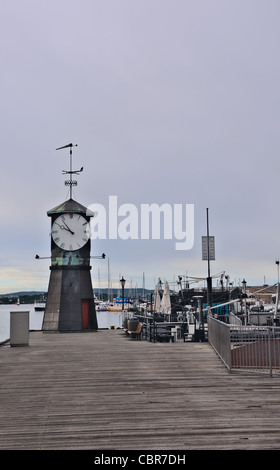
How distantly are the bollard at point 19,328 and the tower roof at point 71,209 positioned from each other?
46.5 feet

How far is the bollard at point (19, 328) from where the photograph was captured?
84.9 ft

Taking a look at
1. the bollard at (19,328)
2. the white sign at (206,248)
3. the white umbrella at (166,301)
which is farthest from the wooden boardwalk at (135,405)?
the white sign at (206,248)

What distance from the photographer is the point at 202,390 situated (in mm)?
13523

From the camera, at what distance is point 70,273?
127 feet

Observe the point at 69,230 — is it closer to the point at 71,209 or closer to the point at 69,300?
the point at 71,209

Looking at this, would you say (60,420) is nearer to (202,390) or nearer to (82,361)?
(202,390)

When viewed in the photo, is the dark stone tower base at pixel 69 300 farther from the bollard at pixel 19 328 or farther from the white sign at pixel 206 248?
the white sign at pixel 206 248

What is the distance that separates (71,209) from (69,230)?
1546 mm

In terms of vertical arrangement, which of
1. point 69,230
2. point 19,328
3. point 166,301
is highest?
point 69,230

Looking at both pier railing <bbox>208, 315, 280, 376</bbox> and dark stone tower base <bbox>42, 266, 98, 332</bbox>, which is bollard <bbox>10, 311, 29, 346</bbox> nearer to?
pier railing <bbox>208, 315, 280, 376</bbox>

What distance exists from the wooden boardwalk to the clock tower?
58.7ft

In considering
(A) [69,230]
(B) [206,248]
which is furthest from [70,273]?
(B) [206,248]

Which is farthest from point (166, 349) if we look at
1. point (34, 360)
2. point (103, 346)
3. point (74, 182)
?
point (74, 182)
